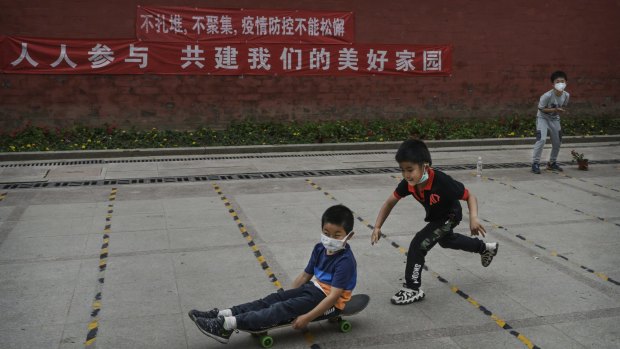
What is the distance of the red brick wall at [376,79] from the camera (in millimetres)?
13430

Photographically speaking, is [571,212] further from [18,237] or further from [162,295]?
[18,237]

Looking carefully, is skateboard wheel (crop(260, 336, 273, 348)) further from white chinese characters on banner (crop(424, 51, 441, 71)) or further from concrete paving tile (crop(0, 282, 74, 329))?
white chinese characters on banner (crop(424, 51, 441, 71))

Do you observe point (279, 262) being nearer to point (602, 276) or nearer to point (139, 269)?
point (139, 269)

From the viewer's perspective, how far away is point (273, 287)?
18.0 feet

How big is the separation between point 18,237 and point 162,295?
8.55 ft

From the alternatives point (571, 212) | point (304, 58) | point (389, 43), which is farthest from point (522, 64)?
point (571, 212)

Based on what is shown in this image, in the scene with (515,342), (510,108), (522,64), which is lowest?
(515,342)

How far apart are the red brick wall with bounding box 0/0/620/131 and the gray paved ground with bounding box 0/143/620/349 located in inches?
142

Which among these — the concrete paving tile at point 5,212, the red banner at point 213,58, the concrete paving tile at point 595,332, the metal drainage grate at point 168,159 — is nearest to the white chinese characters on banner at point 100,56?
the red banner at point 213,58

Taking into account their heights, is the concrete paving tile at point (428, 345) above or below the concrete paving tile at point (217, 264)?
below

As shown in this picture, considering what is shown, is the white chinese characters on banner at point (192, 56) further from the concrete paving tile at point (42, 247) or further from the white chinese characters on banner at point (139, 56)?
the concrete paving tile at point (42, 247)

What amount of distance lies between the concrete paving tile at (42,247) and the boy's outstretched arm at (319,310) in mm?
3071

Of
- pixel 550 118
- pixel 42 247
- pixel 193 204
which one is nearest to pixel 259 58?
pixel 550 118

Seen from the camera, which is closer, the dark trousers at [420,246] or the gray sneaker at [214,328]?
the gray sneaker at [214,328]
